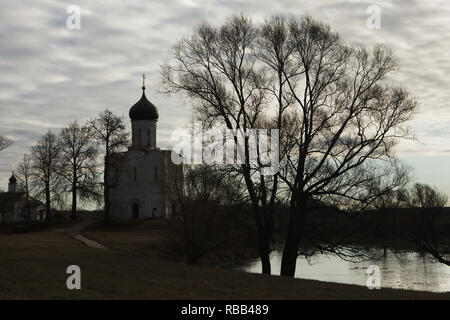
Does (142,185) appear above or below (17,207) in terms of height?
above

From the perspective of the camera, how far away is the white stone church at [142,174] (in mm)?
59312

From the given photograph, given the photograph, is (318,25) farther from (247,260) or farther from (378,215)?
(247,260)

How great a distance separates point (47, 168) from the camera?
5459cm

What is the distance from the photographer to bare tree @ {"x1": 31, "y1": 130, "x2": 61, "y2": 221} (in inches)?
2112

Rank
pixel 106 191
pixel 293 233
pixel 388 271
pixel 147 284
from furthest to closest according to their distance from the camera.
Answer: pixel 106 191, pixel 388 271, pixel 293 233, pixel 147 284

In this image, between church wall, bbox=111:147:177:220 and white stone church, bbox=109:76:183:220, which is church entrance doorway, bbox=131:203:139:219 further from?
church wall, bbox=111:147:177:220

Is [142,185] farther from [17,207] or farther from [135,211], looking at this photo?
[17,207]

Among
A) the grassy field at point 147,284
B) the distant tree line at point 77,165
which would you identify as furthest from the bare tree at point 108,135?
the grassy field at point 147,284

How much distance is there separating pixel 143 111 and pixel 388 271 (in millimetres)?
33492

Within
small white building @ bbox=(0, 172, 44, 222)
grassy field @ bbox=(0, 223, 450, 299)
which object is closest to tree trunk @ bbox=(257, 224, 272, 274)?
grassy field @ bbox=(0, 223, 450, 299)

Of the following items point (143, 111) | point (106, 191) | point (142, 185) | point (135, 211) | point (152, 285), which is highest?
point (143, 111)

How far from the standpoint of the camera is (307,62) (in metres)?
21.5

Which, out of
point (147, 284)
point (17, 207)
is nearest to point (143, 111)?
point (17, 207)
